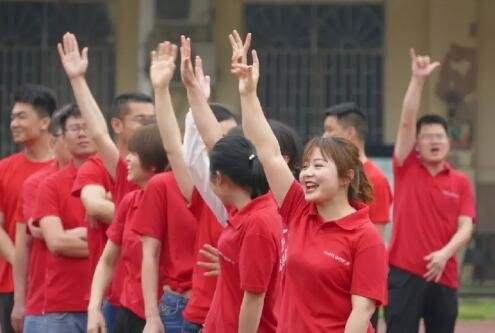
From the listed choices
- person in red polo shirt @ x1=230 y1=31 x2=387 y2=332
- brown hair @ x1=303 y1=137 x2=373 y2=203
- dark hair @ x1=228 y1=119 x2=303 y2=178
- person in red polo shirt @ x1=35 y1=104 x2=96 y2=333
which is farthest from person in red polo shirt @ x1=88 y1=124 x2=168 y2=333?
brown hair @ x1=303 y1=137 x2=373 y2=203

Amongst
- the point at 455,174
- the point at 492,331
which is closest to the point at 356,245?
the point at 455,174

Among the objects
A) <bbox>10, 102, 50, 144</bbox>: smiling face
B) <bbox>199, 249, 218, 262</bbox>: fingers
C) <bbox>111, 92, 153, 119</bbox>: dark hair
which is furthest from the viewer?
<bbox>10, 102, 50, 144</bbox>: smiling face

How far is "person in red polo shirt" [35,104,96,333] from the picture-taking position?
961 cm

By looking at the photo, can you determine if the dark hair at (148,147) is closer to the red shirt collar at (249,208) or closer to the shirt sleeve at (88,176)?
the shirt sleeve at (88,176)

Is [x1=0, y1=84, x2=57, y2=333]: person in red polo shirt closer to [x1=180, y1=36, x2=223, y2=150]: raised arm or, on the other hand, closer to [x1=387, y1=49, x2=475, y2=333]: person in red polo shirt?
[x1=387, y1=49, x2=475, y2=333]: person in red polo shirt

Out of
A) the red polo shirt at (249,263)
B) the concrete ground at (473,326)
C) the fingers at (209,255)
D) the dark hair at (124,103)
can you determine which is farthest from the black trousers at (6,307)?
the concrete ground at (473,326)

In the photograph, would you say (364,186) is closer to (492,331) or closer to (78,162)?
(78,162)

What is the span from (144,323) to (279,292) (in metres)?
1.57

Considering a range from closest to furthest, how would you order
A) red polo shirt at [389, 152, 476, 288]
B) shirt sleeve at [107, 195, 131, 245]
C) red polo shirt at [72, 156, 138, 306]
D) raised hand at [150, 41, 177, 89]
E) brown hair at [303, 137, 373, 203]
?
brown hair at [303, 137, 373, 203], raised hand at [150, 41, 177, 89], shirt sleeve at [107, 195, 131, 245], red polo shirt at [72, 156, 138, 306], red polo shirt at [389, 152, 476, 288]

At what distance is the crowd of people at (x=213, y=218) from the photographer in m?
7.00

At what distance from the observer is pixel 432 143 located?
1166cm

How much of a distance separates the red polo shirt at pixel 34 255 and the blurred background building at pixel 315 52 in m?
9.54

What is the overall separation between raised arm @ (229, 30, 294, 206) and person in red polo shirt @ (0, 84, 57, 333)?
390 centimetres

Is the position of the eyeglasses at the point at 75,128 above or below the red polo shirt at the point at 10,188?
above
